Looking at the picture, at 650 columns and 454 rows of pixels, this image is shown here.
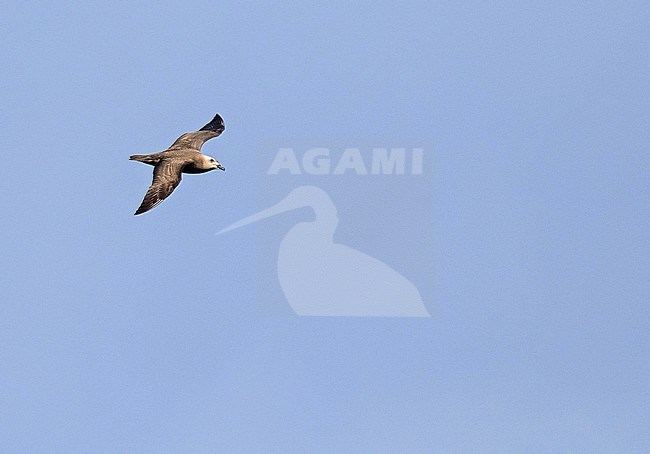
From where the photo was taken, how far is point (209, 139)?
5741 centimetres

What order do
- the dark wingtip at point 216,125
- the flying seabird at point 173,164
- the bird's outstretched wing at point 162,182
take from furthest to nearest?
the dark wingtip at point 216,125
the flying seabird at point 173,164
the bird's outstretched wing at point 162,182

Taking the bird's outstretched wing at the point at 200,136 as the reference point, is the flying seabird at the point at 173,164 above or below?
below

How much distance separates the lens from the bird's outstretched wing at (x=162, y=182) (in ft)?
163

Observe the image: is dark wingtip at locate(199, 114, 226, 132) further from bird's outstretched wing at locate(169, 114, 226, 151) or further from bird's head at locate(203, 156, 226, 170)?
bird's head at locate(203, 156, 226, 170)

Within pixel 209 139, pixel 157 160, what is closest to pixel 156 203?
pixel 157 160

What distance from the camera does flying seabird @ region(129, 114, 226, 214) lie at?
164ft

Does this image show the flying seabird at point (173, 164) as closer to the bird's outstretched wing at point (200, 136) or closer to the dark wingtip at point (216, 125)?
the bird's outstretched wing at point (200, 136)

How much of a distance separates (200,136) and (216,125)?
80.2 inches

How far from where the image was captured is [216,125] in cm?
5919

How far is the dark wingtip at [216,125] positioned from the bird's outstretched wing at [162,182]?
20.7ft

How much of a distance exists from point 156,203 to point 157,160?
8.84 feet

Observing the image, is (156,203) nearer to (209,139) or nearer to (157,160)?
(157,160)

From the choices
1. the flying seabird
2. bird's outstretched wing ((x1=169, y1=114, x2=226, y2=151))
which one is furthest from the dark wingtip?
the flying seabird

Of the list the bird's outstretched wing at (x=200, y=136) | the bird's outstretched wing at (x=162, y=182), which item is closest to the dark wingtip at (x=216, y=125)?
the bird's outstretched wing at (x=200, y=136)
